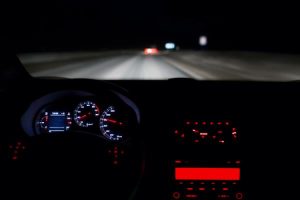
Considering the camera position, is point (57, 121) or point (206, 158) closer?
point (206, 158)

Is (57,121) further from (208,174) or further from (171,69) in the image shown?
(171,69)

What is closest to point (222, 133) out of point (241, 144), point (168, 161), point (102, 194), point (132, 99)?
point (241, 144)

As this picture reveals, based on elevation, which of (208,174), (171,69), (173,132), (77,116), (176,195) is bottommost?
(176,195)

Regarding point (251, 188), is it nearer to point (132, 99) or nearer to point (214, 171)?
point (214, 171)

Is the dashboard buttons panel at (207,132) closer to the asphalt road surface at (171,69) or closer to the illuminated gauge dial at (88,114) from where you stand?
the illuminated gauge dial at (88,114)

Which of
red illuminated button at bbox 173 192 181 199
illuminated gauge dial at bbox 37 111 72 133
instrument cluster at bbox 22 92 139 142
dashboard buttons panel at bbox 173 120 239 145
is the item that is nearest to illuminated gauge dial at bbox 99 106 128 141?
instrument cluster at bbox 22 92 139 142

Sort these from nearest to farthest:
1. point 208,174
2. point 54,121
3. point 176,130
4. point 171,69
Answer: point 208,174 → point 176,130 → point 54,121 → point 171,69

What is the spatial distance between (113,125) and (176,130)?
20.5 inches

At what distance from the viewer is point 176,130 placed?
4129 millimetres

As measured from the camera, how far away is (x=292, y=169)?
4188 millimetres

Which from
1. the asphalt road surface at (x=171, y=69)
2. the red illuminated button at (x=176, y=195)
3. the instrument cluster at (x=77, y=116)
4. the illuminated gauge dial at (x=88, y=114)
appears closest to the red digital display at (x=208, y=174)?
the red illuminated button at (x=176, y=195)

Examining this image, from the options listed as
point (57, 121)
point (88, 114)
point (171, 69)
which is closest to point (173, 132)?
point (88, 114)

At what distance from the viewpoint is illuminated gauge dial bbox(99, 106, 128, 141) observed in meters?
4.09

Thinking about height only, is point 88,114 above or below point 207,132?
above
